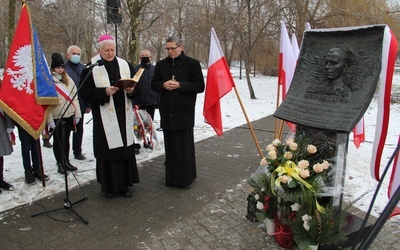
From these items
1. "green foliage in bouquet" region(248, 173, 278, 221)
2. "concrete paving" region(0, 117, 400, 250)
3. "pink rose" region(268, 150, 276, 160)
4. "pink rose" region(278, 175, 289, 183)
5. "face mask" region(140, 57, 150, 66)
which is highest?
"face mask" region(140, 57, 150, 66)

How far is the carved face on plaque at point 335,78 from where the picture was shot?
273 centimetres

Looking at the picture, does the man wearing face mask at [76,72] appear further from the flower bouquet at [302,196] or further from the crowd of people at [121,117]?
the flower bouquet at [302,196]

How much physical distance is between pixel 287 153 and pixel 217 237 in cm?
109

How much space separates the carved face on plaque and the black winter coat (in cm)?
140

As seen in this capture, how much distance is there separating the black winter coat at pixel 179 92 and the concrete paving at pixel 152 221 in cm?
95

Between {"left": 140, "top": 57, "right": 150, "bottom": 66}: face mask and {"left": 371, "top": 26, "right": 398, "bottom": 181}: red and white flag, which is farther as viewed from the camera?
{"left": 140, "top": 57, "right": 150, "bottom": 66}: face mask

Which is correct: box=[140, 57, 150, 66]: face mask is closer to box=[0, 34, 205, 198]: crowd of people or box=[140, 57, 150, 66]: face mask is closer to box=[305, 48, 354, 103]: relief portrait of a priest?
box=[0, 34, 205, 198]: crowd of people

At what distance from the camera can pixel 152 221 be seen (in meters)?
3.61

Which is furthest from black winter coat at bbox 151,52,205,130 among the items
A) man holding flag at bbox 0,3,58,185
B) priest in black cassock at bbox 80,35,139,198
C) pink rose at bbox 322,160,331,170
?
pink rose at bbox 322,160,331,170

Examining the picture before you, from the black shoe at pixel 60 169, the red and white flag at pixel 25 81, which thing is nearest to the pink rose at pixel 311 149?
the red and white flag at pixel 25 81

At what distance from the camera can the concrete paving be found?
3180 mm

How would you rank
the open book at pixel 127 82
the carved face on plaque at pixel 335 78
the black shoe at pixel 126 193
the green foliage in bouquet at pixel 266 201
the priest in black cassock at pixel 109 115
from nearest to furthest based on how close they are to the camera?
1. the carved face on plaque at pixel 335 78
2. the green foliage in bouquet at pixel 266 201
3. the open book at pixel 127 82
4. the priest in black cassock at pixel 109 115
5. the black shoe at pixel 126 193

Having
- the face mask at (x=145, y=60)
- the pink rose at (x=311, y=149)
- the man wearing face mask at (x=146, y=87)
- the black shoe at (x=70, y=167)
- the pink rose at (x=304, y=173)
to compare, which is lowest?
the black shoe at (x=70, y=167)

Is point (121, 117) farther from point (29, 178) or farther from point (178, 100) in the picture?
point (29, 178)
